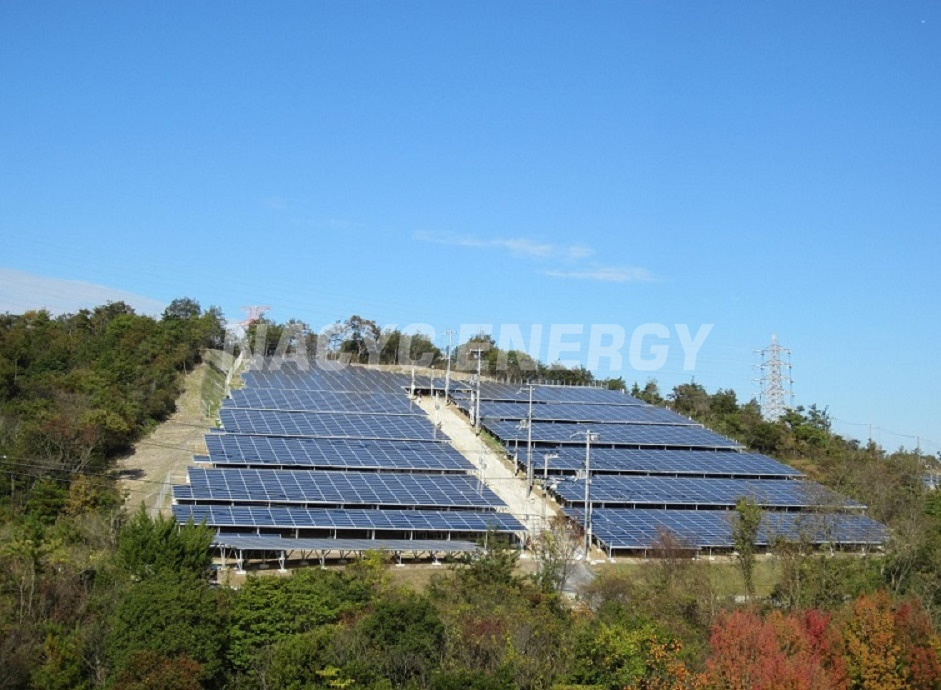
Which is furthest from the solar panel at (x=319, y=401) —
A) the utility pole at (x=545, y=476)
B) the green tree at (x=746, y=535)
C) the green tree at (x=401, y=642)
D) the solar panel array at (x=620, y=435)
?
the green tree at (x=401, y=642)

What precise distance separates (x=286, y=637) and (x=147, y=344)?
4489 cm

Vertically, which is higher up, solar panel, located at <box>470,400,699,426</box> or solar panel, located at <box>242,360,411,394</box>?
solar panel, located at <box>242,360,411,394</box>

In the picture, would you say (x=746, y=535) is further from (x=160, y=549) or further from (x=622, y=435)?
(x=160, y=549)

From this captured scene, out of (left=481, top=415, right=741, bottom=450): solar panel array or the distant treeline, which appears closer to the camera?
the distant treeline

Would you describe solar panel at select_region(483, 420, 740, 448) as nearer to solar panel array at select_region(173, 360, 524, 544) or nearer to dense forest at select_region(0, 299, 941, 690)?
solar panel array at select_region(173, 360, 524, 544)

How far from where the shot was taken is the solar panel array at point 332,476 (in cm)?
4084

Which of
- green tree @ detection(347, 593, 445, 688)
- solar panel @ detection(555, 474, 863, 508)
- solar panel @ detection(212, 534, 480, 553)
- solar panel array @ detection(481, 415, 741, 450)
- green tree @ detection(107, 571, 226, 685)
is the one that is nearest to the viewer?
green tree @ detection(107, 571, 226, 685)

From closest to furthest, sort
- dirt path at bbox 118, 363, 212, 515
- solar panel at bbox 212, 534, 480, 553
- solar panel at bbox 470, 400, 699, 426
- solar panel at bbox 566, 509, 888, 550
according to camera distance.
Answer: solar panel at bbox 212, 534, 480, 553 → solar panel at bbox 566, 509, 888, 550 → dirt path at bbox 118, 363, 212, 515 → solar panel at bbox 470, 400, 699, 426

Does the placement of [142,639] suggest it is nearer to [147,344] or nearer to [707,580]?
[707,580]

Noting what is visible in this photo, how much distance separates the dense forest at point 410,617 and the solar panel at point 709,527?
1711 millimetres

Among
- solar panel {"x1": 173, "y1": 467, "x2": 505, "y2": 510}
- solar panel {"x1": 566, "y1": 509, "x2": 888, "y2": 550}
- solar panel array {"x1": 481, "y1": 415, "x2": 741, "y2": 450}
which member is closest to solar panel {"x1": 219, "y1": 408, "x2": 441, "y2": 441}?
solar panel array {"x1": 481, "y1": 415, "x2": 741, "y2": 450}

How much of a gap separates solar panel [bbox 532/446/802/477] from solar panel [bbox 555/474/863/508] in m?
0.96

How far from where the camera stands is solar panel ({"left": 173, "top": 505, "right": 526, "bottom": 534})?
3928cm

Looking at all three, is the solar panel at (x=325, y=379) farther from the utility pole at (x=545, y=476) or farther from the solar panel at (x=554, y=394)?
the utility pole at (x=545, y=476)
